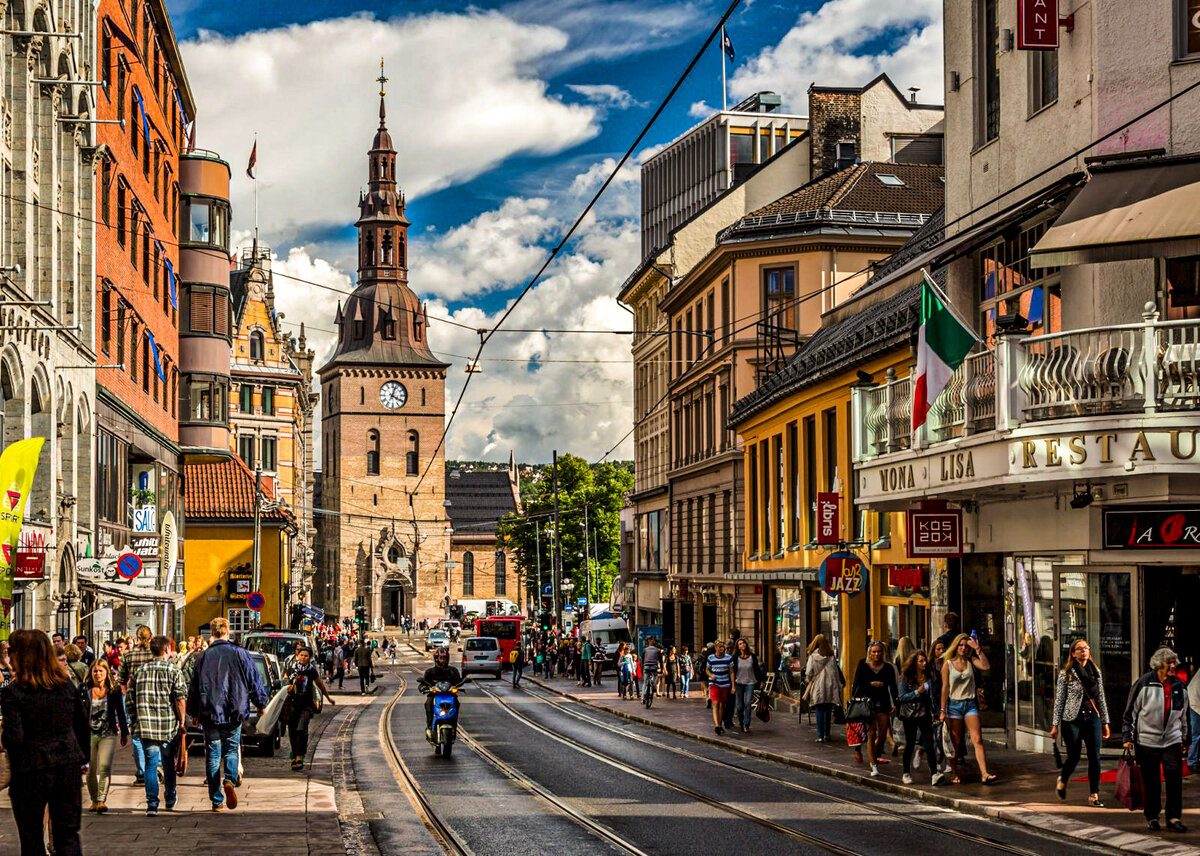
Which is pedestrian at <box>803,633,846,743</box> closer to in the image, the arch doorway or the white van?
the white van

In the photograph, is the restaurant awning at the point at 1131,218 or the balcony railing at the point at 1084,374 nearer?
the balcony railing at the point at 1084,374

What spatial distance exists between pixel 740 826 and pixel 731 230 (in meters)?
35.5

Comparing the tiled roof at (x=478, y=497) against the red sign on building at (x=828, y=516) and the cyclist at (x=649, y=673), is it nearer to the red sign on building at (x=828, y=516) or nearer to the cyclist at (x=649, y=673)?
the cyclist at (x=649, y=673)

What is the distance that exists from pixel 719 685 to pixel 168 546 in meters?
26.3

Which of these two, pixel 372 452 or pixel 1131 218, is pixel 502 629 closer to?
pixel 372 452

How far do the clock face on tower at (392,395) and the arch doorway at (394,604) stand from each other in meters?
15.1

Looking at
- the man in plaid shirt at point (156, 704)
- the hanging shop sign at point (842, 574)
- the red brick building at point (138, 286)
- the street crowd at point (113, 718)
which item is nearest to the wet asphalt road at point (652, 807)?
the street crowd at point (113, 718)

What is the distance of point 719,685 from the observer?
2884 centimetres

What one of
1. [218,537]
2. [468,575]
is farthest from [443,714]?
[468,575]

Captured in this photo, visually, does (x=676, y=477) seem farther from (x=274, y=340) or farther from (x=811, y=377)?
(x=274, y=340)

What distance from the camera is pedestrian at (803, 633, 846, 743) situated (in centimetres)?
2458

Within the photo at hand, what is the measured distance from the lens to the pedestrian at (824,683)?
80.6ft

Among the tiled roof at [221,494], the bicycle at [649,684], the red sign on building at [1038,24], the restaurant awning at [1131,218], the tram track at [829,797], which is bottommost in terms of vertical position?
the bicycle at [649,684]

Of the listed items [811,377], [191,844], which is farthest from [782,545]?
[191,844]
